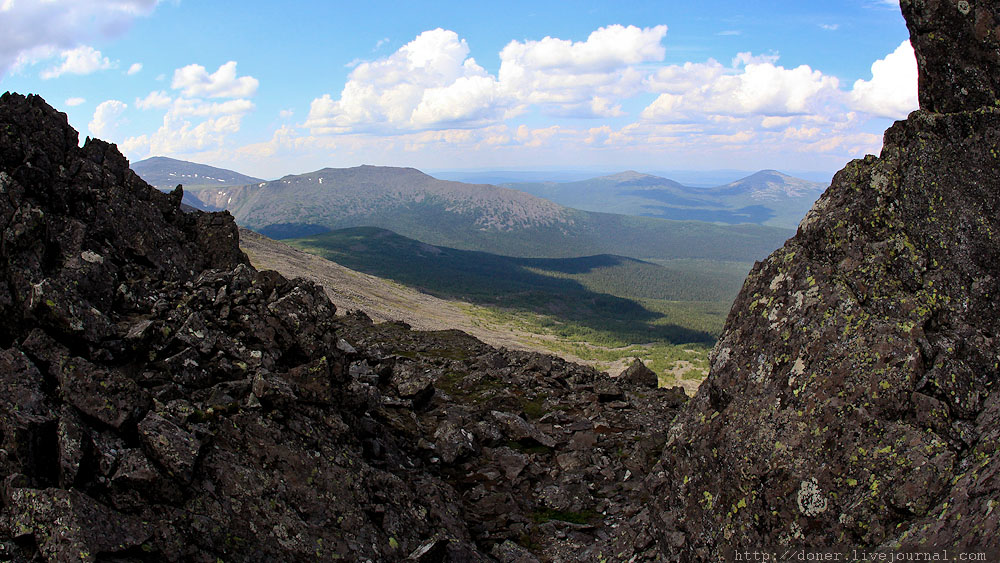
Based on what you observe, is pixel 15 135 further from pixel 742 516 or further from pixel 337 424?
pixel 742 516

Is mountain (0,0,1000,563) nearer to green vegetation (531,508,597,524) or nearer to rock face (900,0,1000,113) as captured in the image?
rock face (900,0,1000,113)

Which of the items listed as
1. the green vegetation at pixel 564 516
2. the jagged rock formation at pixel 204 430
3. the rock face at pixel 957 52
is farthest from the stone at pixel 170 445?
the rock face at pixel 957 52

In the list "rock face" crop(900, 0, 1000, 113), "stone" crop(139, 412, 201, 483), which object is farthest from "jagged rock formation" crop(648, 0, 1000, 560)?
"stone" crop(139, 412, 201, 483)

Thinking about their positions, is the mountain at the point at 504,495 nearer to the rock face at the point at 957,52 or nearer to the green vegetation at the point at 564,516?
the rock face at the point at 957,52

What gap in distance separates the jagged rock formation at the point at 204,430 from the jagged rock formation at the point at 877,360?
13.2ft

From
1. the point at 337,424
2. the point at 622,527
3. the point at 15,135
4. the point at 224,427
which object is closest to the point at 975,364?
the point at 622,527

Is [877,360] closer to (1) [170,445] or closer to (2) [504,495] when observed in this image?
(2) [504,495]

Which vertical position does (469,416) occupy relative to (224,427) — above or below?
below

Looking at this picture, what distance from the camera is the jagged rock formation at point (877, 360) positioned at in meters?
11.6

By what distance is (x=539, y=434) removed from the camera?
1061 inches

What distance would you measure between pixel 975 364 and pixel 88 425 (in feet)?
67.3

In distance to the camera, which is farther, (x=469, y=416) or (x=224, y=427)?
(x=469, y=416)

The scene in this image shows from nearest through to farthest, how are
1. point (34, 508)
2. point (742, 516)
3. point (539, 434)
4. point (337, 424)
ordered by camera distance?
point (34, 508) → point (742, 516) → point (337, 424) → point (539, 434)

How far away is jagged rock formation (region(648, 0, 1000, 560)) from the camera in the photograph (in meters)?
11.6
